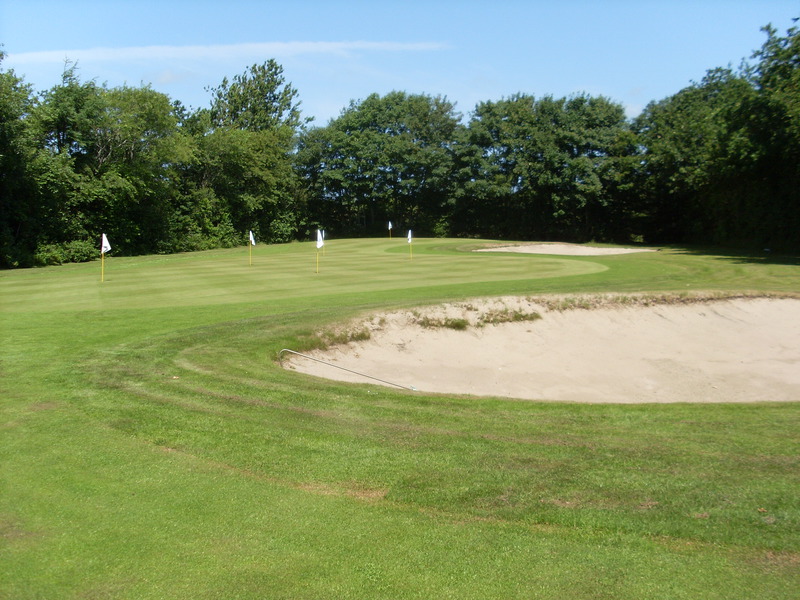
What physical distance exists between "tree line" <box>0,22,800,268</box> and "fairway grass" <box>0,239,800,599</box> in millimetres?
30259


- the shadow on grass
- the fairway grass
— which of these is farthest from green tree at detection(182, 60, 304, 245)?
the fairway grass

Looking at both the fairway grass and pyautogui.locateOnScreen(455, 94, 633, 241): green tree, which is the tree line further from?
the fairway grass

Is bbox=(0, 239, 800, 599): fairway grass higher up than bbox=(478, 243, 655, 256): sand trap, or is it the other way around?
bbox=(478, 243, 655, 256): sand trap

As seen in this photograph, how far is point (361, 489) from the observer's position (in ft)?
18.5

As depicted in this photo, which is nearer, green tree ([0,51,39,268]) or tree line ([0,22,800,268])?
green tree ([0,51,39,268])

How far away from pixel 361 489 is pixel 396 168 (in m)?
64.9

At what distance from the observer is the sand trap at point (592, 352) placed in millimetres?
12719

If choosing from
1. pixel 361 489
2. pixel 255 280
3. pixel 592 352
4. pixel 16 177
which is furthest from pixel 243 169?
pixel 361 489

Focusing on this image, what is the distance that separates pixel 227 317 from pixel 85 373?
18.9 feet

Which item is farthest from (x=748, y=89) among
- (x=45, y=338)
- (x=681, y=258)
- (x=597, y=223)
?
(x=45, y=338)

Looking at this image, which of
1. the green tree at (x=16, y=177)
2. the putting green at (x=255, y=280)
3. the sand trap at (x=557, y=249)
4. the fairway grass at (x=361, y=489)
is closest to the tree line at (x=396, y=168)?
the green tree at (x=16, y=177)

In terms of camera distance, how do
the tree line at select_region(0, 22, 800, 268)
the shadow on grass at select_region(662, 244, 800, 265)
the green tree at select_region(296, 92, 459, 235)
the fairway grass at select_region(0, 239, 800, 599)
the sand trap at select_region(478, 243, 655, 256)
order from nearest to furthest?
the fairway grass at select_region(0, 239, 800, 599) → the shadow on grass at select_region(662, 244, 800, 265) → the tree line at select_region(0, 22, 800, 268) → the sand trap at select_region(478, 243, 655, 256) → the green tree at select_region(296, 92, 459, 235)

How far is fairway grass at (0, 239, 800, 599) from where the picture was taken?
14.0 feet

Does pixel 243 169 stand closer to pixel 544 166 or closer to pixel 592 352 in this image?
pixel 544 166
